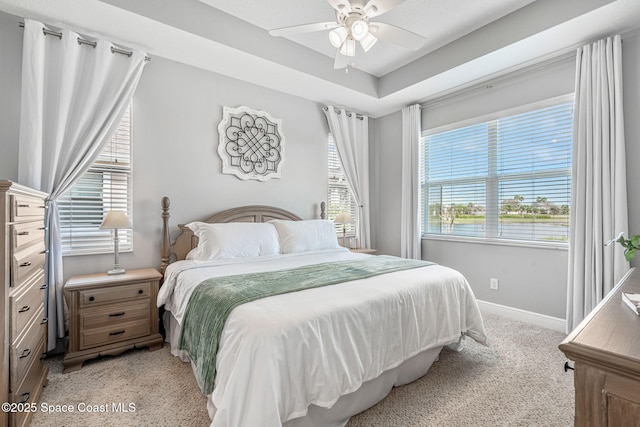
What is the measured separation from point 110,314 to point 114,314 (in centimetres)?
3

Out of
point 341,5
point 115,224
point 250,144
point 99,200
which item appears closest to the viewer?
point 341,5

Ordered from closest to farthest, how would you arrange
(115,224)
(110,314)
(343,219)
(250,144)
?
(110,314) < (115,224) < (250,144) < (343,219)

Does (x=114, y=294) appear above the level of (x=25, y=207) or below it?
below

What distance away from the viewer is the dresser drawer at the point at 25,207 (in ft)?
4.80

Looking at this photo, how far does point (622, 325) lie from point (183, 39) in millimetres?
3419

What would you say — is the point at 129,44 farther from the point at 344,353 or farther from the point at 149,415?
the point at 344,353

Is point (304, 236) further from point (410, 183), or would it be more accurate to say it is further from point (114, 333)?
point (114, 333)

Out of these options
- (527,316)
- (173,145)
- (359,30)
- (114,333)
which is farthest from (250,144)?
(527,316)

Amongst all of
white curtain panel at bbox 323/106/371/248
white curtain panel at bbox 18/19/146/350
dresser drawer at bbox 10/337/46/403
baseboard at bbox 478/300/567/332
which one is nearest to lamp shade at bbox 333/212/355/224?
white curtain panel at bbox 323/106/371/248

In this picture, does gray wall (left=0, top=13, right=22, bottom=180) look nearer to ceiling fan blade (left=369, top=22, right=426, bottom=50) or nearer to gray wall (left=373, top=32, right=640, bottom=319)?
ceiling fan blade (left=369, top=22, right=426, bottom=50)

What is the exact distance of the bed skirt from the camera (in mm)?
1525

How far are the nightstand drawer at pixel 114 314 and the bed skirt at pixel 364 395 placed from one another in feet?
1.56

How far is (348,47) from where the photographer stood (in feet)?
7.43

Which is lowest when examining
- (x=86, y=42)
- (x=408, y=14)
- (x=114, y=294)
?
(x=114, y=294)
